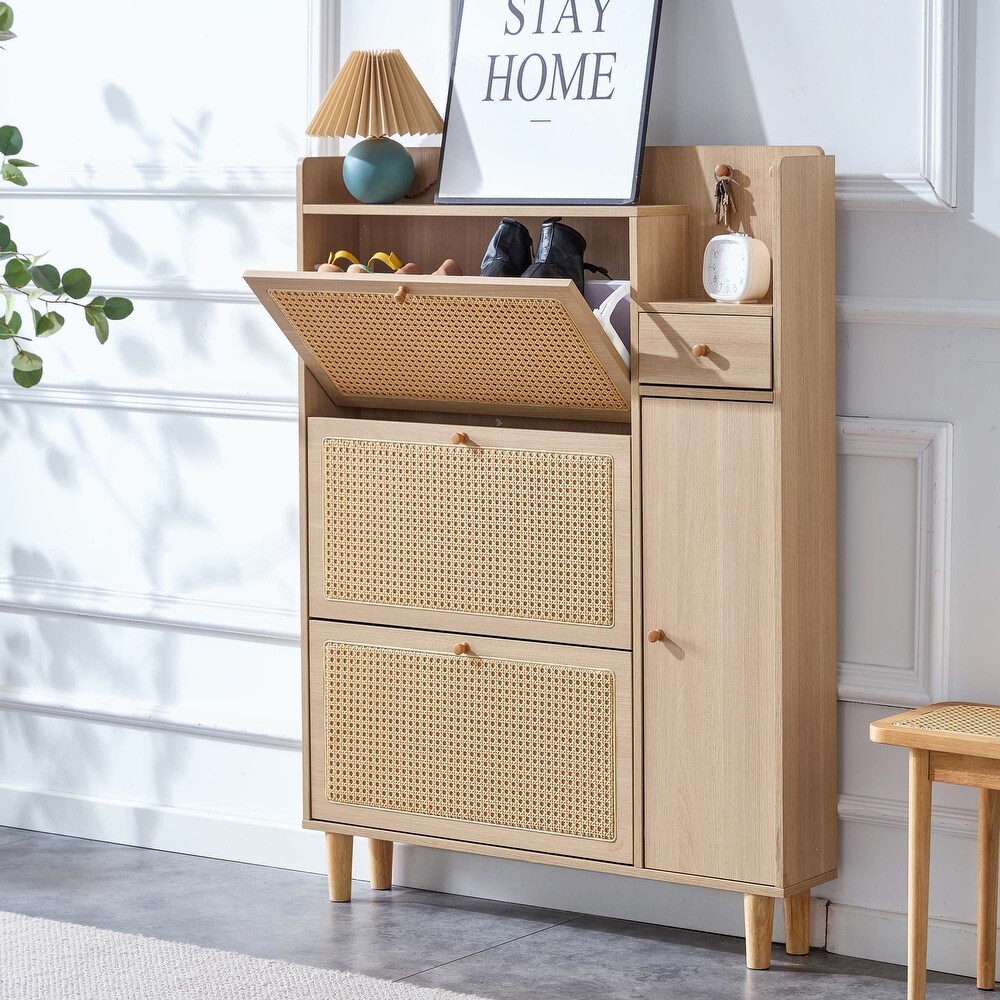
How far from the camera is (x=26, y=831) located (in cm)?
401

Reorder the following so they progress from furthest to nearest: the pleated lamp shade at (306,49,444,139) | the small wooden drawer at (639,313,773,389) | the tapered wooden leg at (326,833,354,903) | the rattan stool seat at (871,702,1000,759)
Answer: the tapered wooden leg at (326,833,354,903)
the pleated lamp shade at (306,49,444,139)
the small wooden drawer at (639,313,773,389)
the rattan stool seat at (871,702,1000,759)

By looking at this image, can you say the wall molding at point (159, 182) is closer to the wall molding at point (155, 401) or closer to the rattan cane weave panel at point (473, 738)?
the wall molding at point (155, 401)

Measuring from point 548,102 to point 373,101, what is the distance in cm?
32

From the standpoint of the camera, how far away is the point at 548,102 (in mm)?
3143

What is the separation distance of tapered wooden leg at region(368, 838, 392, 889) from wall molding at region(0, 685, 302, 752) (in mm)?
294

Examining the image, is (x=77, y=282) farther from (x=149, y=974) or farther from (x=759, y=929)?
(x=759, y=929)

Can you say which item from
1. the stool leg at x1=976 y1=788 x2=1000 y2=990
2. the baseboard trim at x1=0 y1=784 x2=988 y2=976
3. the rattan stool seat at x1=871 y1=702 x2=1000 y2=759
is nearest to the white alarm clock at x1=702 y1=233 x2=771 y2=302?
the rattan stool seat at x1=871 y1=702 x2=1000 y2=759

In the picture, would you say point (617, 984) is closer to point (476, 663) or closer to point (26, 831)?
point (476, 663)

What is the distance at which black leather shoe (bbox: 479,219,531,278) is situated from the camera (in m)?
3.09

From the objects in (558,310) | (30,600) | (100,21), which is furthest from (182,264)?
(558,310)

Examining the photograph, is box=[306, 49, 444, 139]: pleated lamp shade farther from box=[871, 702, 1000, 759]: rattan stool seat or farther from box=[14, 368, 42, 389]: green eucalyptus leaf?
box=[871, 702, 1000, 759]: rattan stool seat

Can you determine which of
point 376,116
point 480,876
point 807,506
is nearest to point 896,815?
point 807,506

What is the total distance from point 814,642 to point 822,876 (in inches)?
16.8

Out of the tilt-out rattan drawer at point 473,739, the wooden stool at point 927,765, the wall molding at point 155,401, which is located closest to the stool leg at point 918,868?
the wooden stool at point 927,765
